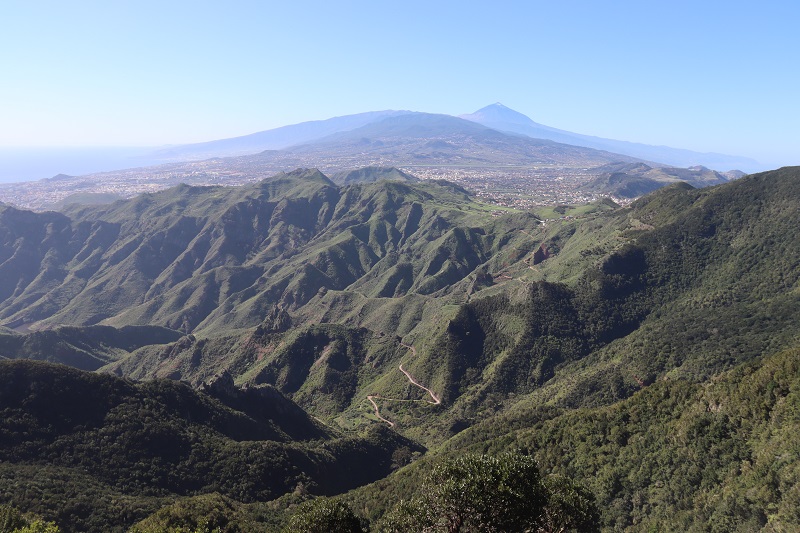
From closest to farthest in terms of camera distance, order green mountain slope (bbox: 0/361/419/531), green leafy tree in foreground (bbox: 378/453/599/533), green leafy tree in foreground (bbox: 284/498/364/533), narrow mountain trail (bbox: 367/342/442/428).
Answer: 1. green leafy tree in foreground (bbox: 378/453/599/533)
2. green leafy tree in foreground (bbox: 284/498/364/533)
3. green mountain slope (bbox: 0/361/419/531)
4. narrow mountain trail (bbox: 367/342/442/428)

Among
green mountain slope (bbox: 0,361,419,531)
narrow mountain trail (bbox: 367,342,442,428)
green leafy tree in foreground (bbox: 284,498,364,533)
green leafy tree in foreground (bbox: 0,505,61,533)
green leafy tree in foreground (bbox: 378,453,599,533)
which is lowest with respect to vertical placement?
narrow mountain trail (bbox: 367,342,442,428)

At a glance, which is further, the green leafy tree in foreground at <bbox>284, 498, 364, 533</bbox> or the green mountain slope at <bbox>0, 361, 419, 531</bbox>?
the green mountain slope at <bbox>0, 361, 419, 531</bbox>

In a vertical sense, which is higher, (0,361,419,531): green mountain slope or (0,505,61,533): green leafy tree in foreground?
(0,505,61,533): green leafy tree in foreground

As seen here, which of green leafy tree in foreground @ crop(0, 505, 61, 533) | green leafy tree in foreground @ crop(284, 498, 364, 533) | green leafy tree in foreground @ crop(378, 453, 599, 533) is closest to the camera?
green leafy tree in foreground @ crop(378, 453, 599, 533)

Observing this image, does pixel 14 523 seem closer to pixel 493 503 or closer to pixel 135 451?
pixel 135 451

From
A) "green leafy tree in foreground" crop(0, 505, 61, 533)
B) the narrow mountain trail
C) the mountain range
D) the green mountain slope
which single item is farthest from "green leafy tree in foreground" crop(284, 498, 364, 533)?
the narrow mountain trail

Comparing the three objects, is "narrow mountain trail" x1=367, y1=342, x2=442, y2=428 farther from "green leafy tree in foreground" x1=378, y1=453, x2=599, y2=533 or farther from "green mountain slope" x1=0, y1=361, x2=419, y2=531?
"green leafy tree in foreground" x1=378, y1=453, x2=599, y2=533

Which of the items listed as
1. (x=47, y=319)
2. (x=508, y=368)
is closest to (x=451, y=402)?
(x=508, y=368)

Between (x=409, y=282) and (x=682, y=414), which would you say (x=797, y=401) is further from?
(x=409, y=282)
